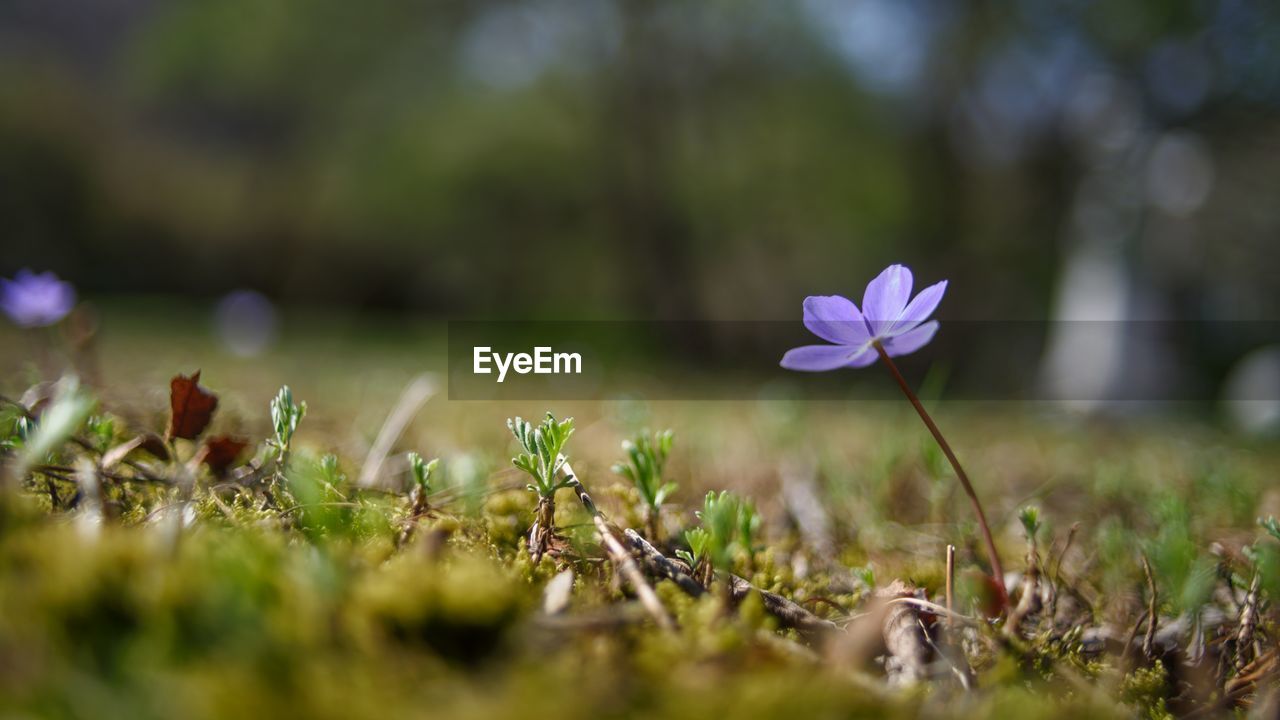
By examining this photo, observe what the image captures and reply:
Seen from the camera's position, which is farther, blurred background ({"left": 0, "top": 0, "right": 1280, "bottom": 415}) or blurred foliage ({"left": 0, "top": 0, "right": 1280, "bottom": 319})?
blurred foliage ({"left": 0, "top": 0, "right": 1280, "bottom": 319})

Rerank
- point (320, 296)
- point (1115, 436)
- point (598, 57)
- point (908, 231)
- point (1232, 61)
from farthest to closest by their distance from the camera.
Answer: point (320, 296), point (908, 231), point (598, 57), point (1232, 61), point (1115, 436)

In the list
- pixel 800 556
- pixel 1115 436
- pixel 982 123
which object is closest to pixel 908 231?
pixel 982 123

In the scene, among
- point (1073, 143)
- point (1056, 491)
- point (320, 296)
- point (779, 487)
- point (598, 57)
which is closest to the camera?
point (779, 487)

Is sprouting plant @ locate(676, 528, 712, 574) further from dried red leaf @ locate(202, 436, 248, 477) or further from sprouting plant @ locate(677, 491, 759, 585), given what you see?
dried red leaf @ locate(202, 436, 248, 477)

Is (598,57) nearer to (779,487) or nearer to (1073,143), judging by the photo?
(1073,143)

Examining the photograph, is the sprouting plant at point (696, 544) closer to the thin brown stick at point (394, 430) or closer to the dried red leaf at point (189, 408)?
the thin brown stick at point (394, 430)

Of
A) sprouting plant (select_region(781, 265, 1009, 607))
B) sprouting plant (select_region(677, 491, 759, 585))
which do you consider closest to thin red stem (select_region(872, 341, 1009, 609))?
sprouting plant (select_region(781, 265, 1009, 607))

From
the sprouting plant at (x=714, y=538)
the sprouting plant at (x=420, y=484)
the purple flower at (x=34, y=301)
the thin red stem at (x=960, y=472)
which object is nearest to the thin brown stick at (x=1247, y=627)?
the thin red stem at (x=960, y=472)
